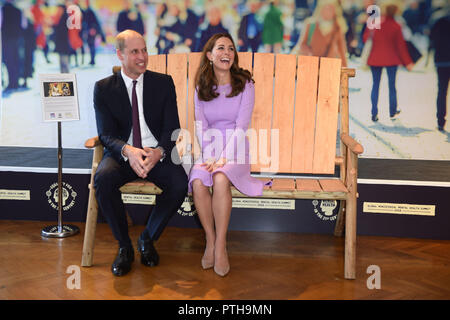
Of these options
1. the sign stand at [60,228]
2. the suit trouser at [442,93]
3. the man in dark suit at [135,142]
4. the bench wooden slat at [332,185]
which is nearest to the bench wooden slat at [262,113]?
the bench wooden slat at [332,185]

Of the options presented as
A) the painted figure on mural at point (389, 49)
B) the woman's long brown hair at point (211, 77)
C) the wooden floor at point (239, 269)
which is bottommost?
the wooden floor at point (239, 269)

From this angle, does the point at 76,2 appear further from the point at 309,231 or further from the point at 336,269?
the point at 336,269

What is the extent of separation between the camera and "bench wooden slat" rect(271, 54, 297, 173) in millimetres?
2771

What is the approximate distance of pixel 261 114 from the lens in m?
2.82

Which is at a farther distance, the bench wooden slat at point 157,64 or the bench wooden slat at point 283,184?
the bench wooden slat at point 157,64

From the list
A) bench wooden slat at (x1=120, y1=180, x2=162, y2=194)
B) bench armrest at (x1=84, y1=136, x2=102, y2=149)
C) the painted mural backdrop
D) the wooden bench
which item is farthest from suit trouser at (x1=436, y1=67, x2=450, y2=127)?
bench armrest at (x1=84, y1=136, x2=102, y2=149)

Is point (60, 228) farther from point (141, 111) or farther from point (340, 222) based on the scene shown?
point (340, 222)

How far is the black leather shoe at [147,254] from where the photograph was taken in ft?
7.91

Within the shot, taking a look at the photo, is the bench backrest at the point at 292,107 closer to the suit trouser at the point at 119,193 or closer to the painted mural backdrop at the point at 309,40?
the suit trouser at the point at 119,193

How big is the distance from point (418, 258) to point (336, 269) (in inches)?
22.7

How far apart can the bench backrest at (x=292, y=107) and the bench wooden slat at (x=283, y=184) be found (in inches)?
9.8
